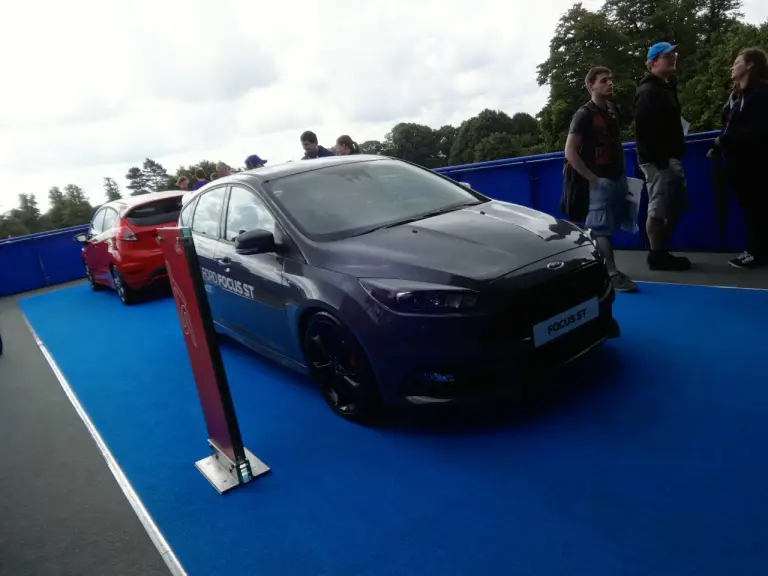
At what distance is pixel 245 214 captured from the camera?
13.0 feet

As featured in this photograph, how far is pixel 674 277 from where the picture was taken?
17.1 ft

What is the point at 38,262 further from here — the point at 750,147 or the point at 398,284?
the point at 750,147

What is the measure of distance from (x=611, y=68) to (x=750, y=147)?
157ft

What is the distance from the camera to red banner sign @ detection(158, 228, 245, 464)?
8.55ft

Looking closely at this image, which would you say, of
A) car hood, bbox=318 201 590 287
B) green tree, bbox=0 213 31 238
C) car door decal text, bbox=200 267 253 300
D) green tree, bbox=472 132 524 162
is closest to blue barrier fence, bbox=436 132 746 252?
car hood, bbox=318 201 590 287

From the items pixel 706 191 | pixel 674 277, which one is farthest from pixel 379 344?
pixel 706 191

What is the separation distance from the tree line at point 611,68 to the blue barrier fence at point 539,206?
25.2 metres

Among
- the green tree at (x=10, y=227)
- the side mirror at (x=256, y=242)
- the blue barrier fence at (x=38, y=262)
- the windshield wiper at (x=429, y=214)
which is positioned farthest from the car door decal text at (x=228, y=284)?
the green tree at (x=10, y=227)

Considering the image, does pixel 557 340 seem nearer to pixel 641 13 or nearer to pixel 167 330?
pixel 167 330

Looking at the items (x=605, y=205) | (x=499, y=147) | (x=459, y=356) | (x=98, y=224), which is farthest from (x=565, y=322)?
→ (x=499, y=147)

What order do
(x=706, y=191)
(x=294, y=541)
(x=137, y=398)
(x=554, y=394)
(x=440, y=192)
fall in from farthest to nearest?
1. (x=706, y=191)
2. (x=137, y=398)
3. (x=440, y=192)
4. (x=554, y=394)
5. (x=294, y=541)

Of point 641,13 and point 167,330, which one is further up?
point 641,13

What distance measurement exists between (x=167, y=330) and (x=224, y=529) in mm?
4024

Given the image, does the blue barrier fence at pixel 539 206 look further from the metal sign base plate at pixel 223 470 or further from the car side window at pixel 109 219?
the metal sign base plate at pixel 223 470
